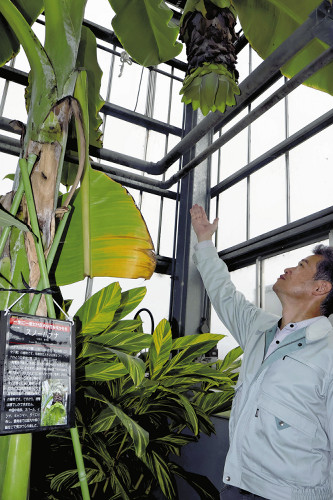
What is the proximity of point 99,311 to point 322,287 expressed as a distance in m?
0.73

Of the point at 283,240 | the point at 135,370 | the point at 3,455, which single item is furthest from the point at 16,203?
the point at 283,240

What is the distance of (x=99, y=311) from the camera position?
4.07 ft

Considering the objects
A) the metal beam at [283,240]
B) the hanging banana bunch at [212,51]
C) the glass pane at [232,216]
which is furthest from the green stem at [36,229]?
the glass pane at [232,216]

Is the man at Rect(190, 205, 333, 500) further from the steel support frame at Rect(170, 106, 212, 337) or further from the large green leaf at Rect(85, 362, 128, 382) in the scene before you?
the steel support frame at Rect(170, 106, 212, 337)

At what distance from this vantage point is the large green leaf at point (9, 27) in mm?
1163

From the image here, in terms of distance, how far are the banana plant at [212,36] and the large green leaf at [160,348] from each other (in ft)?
2.65

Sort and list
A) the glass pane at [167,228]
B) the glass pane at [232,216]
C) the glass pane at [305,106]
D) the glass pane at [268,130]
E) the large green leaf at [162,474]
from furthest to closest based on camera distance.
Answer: the glass pane at [167,228] → the glass pane at [232,216] → the glass pane at [268,130] → the glass pane at [305,106] → the large green leaf at [162,474]

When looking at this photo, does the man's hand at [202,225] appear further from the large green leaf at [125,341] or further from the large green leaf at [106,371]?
the large green leaf at [106,371]

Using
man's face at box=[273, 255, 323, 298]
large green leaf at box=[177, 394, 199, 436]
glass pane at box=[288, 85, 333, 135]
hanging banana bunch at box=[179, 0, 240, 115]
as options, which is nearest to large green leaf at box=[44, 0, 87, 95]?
hanging banana bunch at box=[179, 0, 240, 115]

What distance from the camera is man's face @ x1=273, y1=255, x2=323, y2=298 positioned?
50.3 inches

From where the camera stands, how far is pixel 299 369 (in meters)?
1.06

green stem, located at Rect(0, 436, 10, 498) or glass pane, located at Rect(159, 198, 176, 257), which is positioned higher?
glass pane, located at Rect(159, 198, 176, 257)

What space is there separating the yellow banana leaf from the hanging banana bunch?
37 centimetres

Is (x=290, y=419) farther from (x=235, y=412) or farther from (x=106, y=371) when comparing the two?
(x=106, y=371)
